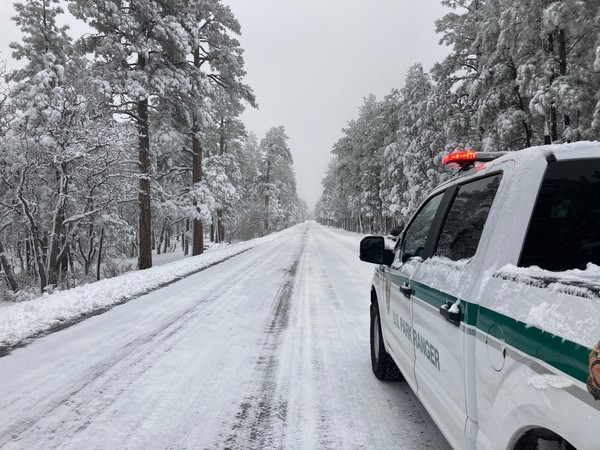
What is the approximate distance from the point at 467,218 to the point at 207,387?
3.05 meters

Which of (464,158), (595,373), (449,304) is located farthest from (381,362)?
(595,373)

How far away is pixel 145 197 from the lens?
16.5 metres

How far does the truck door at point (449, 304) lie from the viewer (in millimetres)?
2131

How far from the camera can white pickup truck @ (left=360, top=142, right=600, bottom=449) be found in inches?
52.4

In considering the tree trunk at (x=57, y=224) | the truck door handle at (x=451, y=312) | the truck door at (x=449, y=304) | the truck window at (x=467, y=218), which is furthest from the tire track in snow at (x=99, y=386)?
the tree trunk at (x=57, y=224)

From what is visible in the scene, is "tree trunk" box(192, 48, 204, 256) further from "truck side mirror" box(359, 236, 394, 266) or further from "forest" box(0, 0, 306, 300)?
"truck side mirror" box(359, 236, 394, 266)

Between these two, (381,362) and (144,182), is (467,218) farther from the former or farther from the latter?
(144,182)

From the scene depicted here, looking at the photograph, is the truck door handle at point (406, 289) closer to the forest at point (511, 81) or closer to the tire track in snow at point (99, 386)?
the forest at point (511, 81)

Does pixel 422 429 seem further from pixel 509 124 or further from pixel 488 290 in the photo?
pixel 509 124

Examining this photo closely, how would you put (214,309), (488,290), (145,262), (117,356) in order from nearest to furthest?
(488,290)
(117,356)
(214,309)
(145,262)

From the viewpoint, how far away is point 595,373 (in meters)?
1.18

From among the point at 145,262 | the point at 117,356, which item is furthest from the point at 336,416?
the point at 145,262

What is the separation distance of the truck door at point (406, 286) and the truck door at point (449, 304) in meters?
0.18

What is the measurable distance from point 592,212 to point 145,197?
53.7 feet
